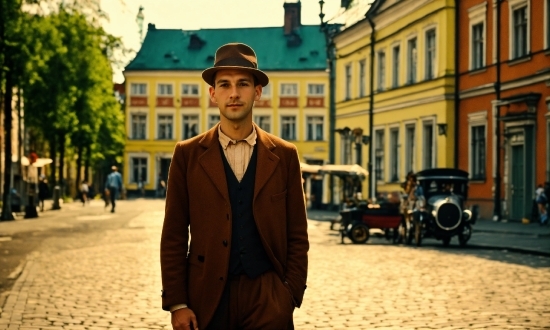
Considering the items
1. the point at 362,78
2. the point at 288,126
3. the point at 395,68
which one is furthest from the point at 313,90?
the point at 395,68

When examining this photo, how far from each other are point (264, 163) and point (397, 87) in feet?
142

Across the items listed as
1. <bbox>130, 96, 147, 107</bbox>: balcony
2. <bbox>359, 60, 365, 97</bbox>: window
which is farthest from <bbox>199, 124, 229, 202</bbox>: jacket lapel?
<bbox>130, 96, 147, 107</bbox>: balcony

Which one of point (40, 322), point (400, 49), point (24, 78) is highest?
point (400, 49)

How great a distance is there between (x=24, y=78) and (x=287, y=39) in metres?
63.5

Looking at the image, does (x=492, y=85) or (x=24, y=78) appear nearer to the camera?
(x=24, y=78)

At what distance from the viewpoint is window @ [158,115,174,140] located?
317 feet

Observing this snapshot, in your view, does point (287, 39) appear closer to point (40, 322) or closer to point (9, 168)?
point (9, 168)

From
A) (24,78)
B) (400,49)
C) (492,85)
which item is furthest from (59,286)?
(400,49)

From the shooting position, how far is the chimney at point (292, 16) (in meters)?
97.7

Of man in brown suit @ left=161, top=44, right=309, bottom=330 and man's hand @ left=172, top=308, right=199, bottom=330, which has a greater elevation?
man in brown suit @ left=161, top=44, right=309, bottom=330

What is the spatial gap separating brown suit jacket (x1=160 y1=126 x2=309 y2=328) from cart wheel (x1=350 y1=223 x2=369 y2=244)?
20.6 metres

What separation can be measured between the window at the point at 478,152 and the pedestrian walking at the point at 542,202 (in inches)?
240

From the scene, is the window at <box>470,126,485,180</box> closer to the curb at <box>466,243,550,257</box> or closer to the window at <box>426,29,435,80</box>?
the window at <box>426,29,435,80</box>

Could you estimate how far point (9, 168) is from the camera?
119 ft
